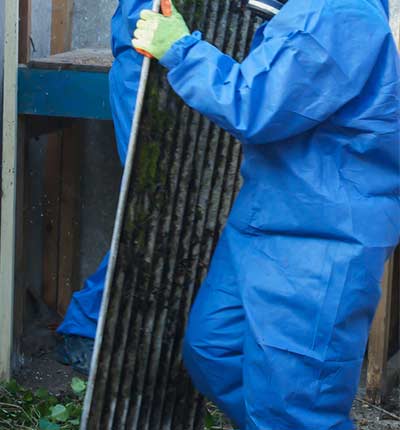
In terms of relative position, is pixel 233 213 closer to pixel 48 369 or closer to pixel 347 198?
pixel 347 198

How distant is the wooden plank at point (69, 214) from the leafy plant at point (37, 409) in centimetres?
93

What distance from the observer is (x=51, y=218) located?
470 centimetres

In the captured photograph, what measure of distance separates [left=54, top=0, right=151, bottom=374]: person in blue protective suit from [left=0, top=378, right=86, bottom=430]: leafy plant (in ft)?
1.14

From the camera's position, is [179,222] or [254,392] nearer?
[254,392]

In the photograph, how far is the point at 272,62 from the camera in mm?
2340

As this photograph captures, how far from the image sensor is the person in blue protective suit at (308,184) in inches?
91.9

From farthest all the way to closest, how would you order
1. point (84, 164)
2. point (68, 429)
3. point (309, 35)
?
point (84, 164) < point (68, 429) < point (309, 35)

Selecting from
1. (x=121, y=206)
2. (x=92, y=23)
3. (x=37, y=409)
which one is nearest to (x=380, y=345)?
(x=37, y=409)

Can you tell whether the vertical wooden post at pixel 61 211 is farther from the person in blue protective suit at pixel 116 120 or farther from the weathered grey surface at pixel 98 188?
the person in blue protective suit at pixel 116 120

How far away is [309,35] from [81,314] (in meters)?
2.22

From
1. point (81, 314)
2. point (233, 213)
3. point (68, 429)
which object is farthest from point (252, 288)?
point (81, 314)

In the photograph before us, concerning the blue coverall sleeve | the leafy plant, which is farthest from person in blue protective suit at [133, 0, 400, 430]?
the leafy plant

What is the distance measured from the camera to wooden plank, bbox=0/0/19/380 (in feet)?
11.9

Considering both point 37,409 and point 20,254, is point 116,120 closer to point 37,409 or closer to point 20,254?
point 20,254
